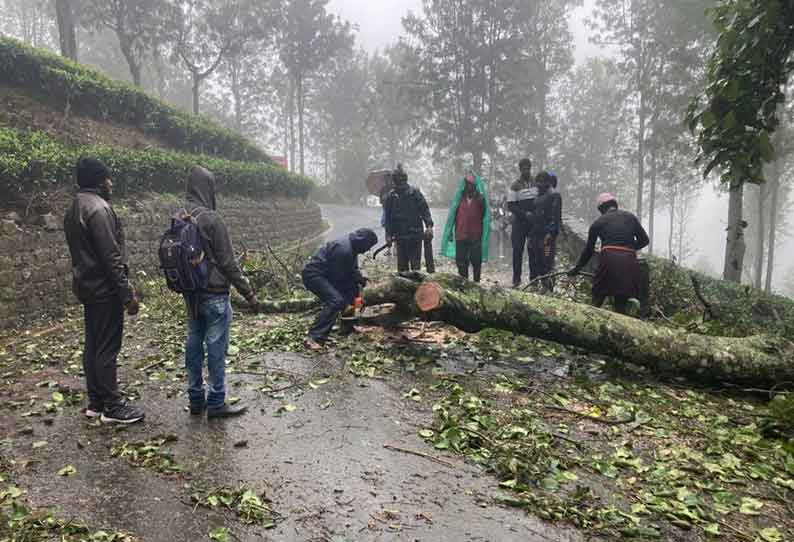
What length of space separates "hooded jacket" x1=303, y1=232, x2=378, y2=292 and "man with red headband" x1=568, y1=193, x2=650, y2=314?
272 centimetres

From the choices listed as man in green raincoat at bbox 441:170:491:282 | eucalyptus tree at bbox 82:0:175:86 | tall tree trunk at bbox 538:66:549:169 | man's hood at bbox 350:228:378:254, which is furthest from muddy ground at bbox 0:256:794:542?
tall tree trunk at bbox 538:66:549:169

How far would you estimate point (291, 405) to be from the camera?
4.30 m

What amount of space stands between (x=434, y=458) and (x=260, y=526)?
127cm

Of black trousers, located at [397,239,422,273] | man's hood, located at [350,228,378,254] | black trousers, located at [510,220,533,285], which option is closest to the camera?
man's hood, located at [350,228,378,254]

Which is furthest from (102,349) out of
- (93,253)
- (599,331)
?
(599,331)

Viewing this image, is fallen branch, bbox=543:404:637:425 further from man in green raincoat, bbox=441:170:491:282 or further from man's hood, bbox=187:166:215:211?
man in green raincoat, bbox=441:170:491:282

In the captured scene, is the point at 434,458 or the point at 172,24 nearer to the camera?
the point at 434,458

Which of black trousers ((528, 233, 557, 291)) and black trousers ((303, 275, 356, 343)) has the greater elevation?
black trousers ((528, 233, 557, 291))

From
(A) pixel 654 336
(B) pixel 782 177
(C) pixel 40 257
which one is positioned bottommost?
(A) pixel 654 336

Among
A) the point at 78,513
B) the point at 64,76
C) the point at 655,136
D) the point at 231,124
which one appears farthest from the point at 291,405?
the point at 231,124

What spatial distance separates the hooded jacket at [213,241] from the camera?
379 centimetres

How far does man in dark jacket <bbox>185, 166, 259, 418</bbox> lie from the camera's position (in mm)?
3809

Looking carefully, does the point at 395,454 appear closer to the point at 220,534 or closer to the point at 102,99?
the point at 220,534

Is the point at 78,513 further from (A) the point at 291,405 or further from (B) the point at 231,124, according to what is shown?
(B) the point at 231,124
